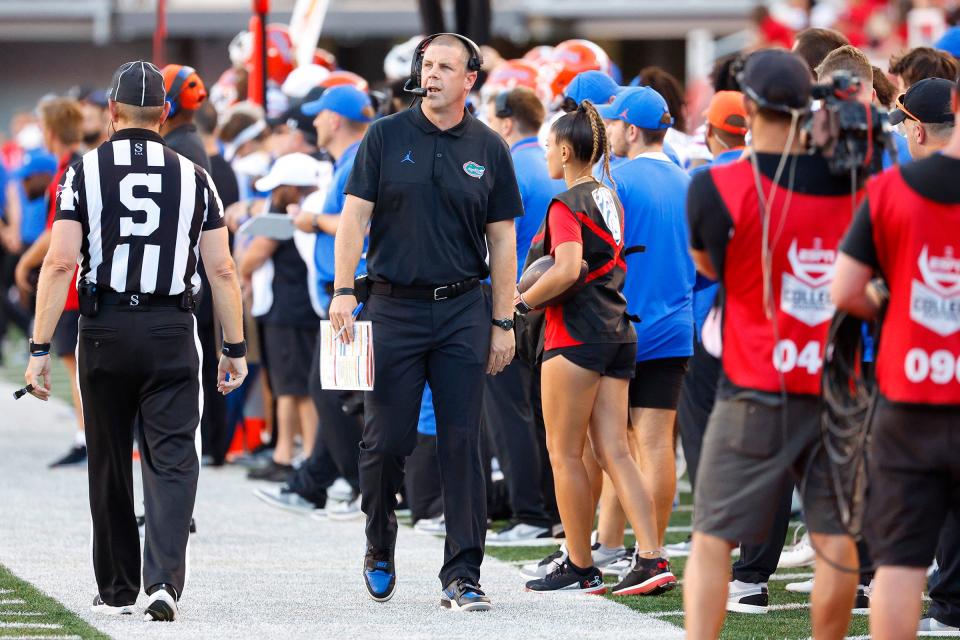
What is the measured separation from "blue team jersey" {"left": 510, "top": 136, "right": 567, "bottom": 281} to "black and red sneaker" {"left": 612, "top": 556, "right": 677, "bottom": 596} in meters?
1.85

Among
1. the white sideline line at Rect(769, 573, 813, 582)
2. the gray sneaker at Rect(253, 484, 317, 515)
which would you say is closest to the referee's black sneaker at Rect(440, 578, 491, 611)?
the white sideline line at Rect(769, 573, 813, 582)

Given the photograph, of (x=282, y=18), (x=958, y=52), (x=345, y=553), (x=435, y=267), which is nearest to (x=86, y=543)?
(x=345, y=553)

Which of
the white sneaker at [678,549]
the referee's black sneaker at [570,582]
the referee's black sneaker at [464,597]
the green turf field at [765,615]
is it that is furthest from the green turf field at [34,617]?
the white sneaker at [678,549]

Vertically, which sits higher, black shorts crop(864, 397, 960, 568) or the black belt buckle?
the black belt buckle

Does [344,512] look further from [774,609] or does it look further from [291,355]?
[774,609]

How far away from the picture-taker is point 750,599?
246 inches

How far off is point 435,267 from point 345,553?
75.0 inches

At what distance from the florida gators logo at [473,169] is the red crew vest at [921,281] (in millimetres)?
2200

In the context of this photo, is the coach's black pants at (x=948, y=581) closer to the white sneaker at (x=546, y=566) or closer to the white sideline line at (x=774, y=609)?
the white sideline line at (x=774, y=609)

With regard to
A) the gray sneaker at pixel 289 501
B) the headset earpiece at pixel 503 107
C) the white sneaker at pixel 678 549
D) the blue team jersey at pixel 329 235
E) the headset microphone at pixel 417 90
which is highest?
the headset earpiece at pixel 503 107

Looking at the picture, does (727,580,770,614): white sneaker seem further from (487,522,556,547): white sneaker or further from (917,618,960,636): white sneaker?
(487,522,556,547): white sneaker

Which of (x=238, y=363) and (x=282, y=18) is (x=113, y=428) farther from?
(x=282, y=18)

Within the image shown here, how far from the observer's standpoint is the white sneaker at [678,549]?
25.0 ft

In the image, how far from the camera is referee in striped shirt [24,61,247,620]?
232 inches
